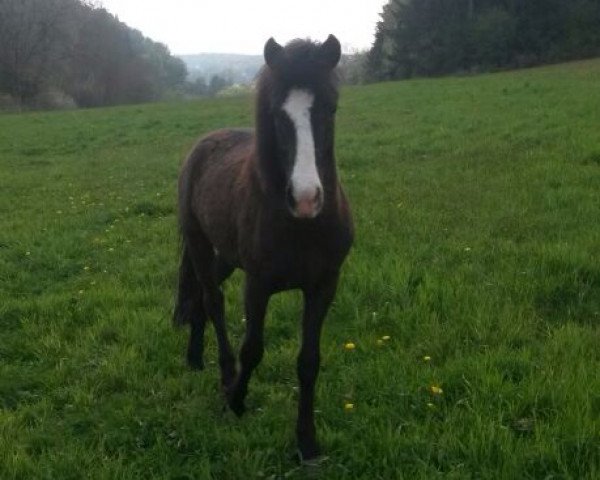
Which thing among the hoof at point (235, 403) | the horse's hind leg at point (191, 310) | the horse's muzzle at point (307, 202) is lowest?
the hoof at point (235, 403)

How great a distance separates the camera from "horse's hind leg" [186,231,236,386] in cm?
464

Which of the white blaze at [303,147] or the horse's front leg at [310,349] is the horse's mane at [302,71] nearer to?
the white blaze at [303,147]

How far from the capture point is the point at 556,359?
14.2 feet

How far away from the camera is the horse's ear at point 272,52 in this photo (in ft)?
11.0

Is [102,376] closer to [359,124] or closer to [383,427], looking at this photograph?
[383,427]

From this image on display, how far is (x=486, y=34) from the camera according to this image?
47.3 meters

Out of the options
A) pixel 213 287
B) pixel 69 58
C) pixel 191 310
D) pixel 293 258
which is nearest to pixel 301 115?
pixel 293 258

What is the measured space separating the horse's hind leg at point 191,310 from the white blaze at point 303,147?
2.34 metres

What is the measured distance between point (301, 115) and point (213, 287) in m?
2.09

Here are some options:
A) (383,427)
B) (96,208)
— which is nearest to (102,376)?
(383,427)

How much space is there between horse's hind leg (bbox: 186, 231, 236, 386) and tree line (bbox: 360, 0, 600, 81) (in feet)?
151

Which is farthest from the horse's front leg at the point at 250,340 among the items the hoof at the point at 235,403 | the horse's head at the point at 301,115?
the horse's head at the point at 301,115

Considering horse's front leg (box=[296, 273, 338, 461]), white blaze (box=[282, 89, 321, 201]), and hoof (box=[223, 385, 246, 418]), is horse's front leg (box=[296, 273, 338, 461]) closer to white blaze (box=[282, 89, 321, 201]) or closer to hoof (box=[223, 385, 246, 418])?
hoof (box=[223, 385, 246, 418])

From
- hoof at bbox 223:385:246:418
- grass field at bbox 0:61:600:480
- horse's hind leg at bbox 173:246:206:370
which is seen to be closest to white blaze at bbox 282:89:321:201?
grass field at bbox 0:61:600:480
